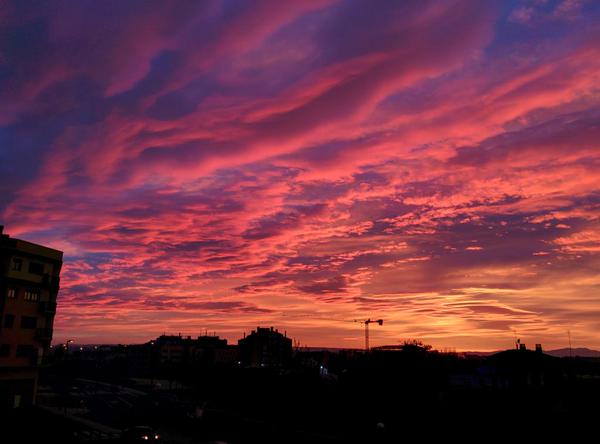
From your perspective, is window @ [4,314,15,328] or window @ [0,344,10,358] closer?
window @ [0,344,10,358]

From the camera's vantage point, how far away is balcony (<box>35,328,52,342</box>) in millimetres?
62156

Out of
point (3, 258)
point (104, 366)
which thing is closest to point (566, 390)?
point (3, 258)

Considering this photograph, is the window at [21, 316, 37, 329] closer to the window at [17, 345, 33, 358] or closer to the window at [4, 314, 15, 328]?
the window at [4, 314, 15, 328]

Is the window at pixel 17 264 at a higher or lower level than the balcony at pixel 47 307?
higher

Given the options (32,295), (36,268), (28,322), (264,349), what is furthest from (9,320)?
(264,349)

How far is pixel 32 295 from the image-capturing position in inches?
2447

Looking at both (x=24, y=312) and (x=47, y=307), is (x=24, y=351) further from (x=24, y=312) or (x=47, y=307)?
(x=47, y=307)

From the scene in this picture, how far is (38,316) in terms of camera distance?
62.8m

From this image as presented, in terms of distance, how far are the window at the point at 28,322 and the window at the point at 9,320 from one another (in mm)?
1430

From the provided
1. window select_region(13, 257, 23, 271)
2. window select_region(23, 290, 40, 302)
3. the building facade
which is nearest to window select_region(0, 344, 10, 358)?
the building facade

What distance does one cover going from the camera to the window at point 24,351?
5950cm

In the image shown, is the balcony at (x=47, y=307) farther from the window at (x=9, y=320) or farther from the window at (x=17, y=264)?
the window at (x=17, y=264)

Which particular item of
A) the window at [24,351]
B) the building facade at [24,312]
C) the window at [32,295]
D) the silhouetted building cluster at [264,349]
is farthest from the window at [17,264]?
the silhouetted building cluster at [264,349]

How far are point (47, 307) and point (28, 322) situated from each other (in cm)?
316
